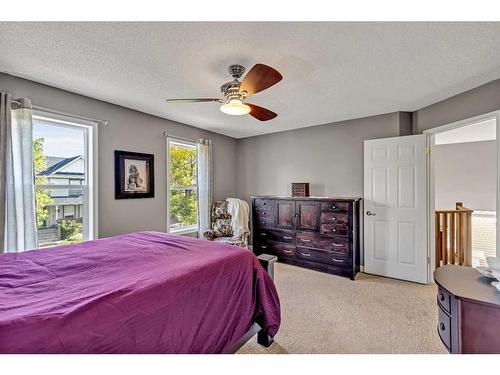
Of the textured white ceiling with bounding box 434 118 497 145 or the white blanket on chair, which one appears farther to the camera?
the textured white ceiling with bounding box 434 118 497 145

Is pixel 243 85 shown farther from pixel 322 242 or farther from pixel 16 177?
pixel 322 242

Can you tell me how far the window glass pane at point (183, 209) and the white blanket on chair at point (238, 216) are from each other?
0.63 metres

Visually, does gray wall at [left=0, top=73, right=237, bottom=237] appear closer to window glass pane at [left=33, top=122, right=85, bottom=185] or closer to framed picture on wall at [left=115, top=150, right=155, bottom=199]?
framed picture on wall at [left=115, top=150, right=155, bottom=199]

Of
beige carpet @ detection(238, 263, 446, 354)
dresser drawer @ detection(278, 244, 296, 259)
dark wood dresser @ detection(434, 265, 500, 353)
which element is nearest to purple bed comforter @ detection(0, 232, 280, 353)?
beige carpet @ detection(238, 263, 446, 354)

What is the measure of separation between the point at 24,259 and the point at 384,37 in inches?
116

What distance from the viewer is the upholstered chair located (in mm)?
4086

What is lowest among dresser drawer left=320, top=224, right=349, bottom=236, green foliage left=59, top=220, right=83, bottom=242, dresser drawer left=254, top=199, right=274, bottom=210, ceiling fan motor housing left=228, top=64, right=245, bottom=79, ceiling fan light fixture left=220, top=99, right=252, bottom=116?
dresser drawer left=320, top=224, right=349, bottom=236

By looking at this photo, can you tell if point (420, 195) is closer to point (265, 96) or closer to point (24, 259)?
point (265, 96)

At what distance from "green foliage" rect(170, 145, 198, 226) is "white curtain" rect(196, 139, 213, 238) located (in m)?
0.16

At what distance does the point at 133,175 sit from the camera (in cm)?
342

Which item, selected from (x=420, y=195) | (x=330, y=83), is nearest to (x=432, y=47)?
(x=330, y=83)

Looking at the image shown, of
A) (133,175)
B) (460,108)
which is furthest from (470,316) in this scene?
(133,175)

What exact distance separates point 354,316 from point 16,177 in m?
3.48
